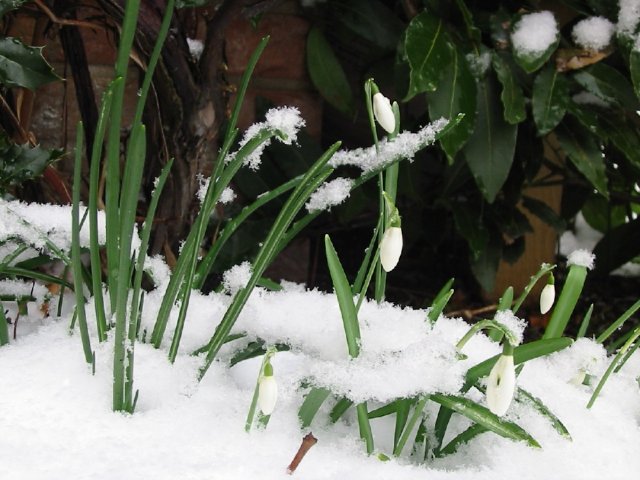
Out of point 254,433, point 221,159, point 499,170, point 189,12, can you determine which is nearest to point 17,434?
point 254,433

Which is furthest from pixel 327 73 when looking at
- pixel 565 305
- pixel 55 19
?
pixel 565 305

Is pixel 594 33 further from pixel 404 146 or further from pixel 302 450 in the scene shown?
pixel 302 450

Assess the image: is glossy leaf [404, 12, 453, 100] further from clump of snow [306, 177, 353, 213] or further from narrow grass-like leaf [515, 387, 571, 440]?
narrow grass-like leaf [515, 387, 571, 440]

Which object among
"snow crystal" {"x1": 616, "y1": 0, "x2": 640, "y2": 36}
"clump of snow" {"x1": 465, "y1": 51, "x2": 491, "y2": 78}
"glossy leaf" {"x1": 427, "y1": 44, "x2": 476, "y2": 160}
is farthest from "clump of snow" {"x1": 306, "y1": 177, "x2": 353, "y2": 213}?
"snow crystal" {"x1": 616, "y1": 0, "x2": 640, "y2": 36}

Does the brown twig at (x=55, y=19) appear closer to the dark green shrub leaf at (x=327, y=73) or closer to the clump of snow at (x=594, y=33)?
the dark green shrub leaf at (x=327, y=73)

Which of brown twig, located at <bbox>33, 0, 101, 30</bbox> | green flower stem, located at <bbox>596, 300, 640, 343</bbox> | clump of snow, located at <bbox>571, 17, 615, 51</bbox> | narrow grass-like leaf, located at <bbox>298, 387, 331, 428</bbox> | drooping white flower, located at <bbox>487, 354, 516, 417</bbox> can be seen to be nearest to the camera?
drooping white flower, located at <bbox>487, 354, 516, 417</bbox>

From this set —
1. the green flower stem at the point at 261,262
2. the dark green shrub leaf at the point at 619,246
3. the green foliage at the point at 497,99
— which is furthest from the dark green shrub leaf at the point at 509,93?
the dark green shrub leaf at the point at 619,246

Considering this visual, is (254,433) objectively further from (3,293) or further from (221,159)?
(3,293)
